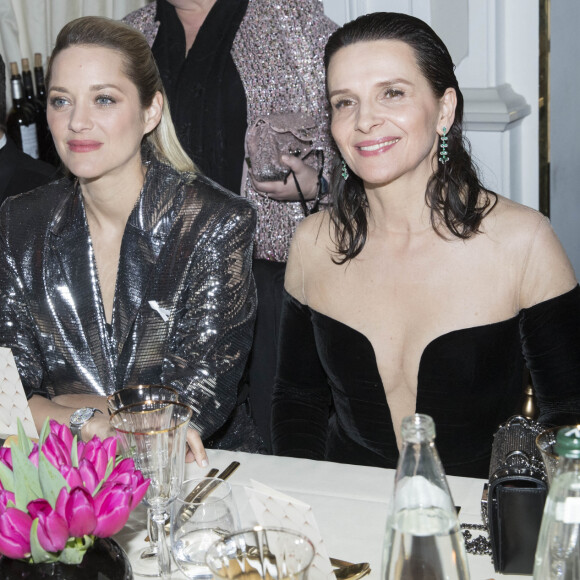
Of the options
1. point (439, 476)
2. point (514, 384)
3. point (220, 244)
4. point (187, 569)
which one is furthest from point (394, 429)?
point (439, 476)

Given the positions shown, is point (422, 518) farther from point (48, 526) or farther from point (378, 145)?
point (378, 145)

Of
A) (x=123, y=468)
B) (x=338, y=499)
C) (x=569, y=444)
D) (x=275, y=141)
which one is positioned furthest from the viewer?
(x=275, y=141)

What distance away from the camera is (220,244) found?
6.77 ft

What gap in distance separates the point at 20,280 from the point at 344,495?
1.08 metres

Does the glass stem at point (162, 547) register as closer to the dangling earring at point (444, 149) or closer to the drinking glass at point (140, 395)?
the drinking glass at point (140, 395)

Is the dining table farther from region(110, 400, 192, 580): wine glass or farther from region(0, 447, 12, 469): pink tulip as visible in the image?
region(0, 447, 12, 469): pink tulip

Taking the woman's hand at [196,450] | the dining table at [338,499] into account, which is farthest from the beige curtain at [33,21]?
the dining table at [338,499]

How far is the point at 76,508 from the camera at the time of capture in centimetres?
98

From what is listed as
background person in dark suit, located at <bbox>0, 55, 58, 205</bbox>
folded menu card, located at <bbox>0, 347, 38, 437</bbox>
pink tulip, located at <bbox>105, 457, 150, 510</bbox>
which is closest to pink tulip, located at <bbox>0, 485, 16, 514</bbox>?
pink tulip, located at <bbox>105, 457, 150, 510</bbox>

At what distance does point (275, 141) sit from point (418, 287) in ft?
2.40

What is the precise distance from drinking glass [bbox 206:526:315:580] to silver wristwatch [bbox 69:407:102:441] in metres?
0.81

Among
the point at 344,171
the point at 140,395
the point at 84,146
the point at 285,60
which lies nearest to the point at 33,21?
the point at 285,60

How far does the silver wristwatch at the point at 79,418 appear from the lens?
1682 mm

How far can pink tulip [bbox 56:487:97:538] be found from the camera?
0.98 metres
